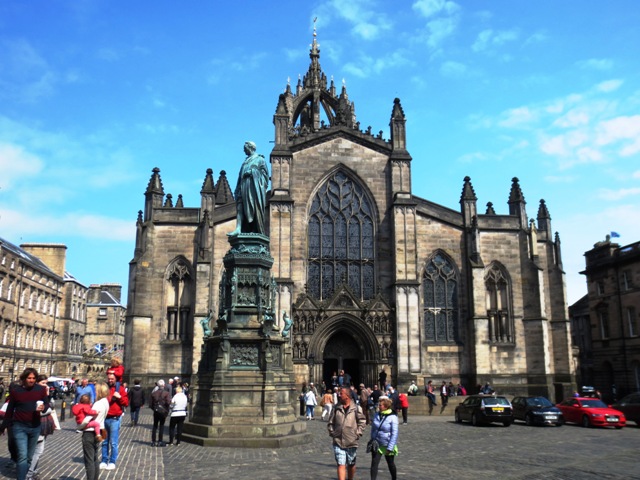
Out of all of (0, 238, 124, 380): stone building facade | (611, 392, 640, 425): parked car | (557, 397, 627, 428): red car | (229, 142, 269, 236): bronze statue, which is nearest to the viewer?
(229, 142, 269, 236): bronze statue

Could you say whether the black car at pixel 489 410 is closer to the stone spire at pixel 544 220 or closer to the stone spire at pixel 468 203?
the stone spire at pixel 468 203

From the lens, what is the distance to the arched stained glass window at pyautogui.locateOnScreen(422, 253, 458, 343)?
3225 centimetres

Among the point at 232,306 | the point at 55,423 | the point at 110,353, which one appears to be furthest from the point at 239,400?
the point at 110,353

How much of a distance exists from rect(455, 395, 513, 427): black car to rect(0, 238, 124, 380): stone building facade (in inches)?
1498

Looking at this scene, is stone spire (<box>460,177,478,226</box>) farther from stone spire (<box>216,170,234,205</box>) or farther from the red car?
stone spire (<box>216,170,234,205</box>)

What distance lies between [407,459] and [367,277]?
19.9 meters

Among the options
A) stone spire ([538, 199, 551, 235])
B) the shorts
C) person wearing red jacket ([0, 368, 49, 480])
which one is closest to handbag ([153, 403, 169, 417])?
person wearing red jacket ([0, 368, 49, 480])

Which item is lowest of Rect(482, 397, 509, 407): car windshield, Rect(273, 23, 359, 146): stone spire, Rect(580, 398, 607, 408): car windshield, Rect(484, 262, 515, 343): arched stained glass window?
Rect(580, 398, 607, 408): car windshield

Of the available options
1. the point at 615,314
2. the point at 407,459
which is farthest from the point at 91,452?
the point at 615,314

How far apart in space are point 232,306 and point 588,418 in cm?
1521

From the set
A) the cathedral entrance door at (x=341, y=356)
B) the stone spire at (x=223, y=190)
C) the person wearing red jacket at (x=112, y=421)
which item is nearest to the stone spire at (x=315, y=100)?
the stone spire at (x=223, y=190)

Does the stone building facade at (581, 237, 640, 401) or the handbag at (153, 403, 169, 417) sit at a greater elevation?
the stone building facade at (581, 237, 640, 401)

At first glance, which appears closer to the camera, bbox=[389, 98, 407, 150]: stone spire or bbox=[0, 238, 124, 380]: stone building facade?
bbox=[389, 98, 407, 150]: stone spire

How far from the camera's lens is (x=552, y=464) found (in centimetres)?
1225
